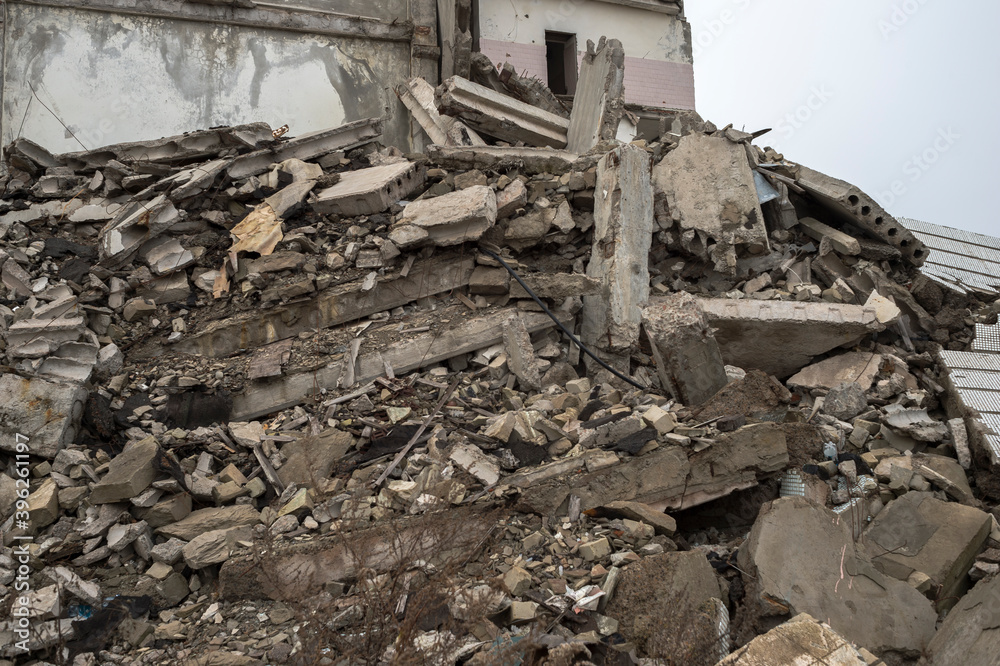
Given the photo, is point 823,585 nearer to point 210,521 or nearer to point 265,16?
point 210,521

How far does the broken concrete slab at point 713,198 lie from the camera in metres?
6.93

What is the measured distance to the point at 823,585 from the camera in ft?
11.8

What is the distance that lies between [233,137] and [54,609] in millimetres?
4603

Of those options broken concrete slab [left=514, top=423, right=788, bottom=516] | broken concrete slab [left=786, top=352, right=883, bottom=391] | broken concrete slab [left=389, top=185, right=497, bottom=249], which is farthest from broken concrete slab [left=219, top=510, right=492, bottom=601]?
broken concrete slab [left=786, top=352, right=883, bottom=391]

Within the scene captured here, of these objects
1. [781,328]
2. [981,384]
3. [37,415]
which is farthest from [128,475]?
[981,384]

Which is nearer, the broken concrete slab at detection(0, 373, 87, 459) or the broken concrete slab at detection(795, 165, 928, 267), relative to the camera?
the broken concrete slab at detection(0, 373, 87, 459)

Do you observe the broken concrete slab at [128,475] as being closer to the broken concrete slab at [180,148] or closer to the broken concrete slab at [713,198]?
the broken concrete slab at [180,148]

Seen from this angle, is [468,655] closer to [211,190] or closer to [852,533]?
[852,533]

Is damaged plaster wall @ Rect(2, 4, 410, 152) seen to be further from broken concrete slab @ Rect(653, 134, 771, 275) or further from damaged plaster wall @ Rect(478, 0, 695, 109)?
broken concrete slab @ Rect(653, 134, 771, 275)

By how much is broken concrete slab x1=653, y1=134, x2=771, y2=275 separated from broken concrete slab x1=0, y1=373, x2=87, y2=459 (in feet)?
18.7

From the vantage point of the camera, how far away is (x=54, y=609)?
3.62 meters

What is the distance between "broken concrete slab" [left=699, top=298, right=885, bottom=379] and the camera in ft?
19.2

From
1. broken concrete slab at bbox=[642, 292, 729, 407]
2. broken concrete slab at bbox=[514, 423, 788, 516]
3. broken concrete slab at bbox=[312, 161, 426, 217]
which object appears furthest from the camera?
broken concrete slab at bbox=[312, 161, 426, 217]

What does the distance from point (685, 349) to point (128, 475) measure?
404cm
